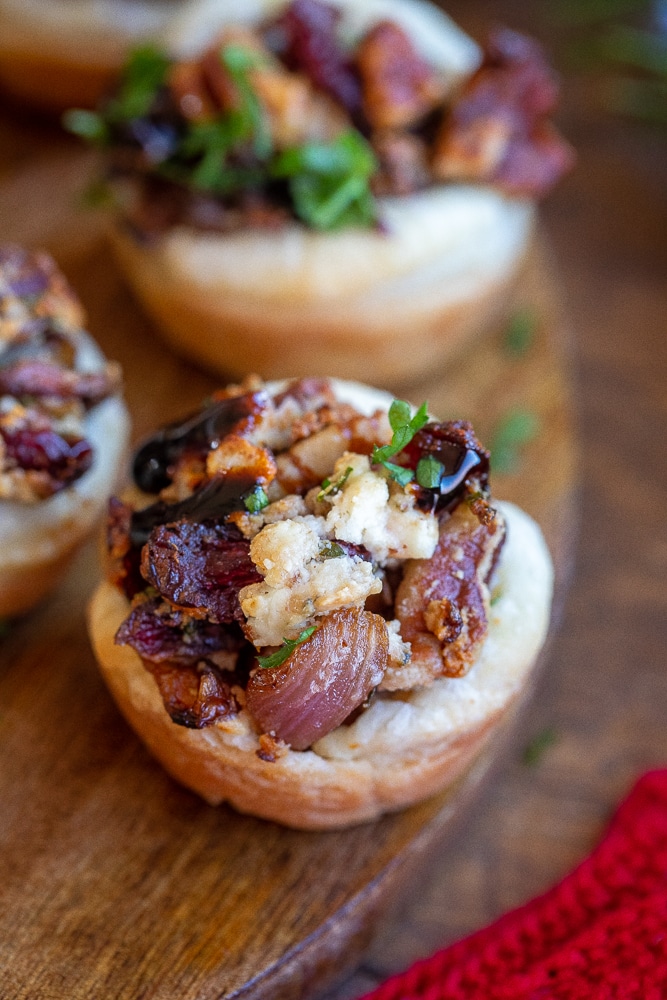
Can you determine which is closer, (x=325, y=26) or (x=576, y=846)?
(x=576, y=846)

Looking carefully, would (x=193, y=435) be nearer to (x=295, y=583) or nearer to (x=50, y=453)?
(x=50, y=453)

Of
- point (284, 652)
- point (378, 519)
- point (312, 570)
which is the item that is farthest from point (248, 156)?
point (284, 652)

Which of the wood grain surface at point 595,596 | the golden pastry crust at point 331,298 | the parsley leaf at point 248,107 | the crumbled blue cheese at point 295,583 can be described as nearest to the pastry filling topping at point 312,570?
A: the crumbled blue cheese at point 295,583

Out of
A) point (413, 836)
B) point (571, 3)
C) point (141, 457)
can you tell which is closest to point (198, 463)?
point (141, 457)

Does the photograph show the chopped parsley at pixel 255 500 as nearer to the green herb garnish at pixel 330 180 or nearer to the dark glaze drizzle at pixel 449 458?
the dark glaze drizzle at pixel 449 458

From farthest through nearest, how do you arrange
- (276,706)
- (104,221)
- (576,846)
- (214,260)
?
(104,221), (214,260), (576,846), (276,706)

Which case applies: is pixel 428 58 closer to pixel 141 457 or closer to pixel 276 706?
pixel 141 457

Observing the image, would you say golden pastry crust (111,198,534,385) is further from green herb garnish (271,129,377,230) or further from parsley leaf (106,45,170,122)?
parsley leaf (106,45,170,122)

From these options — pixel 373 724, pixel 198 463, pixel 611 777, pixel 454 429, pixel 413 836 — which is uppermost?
pixel 198 463
